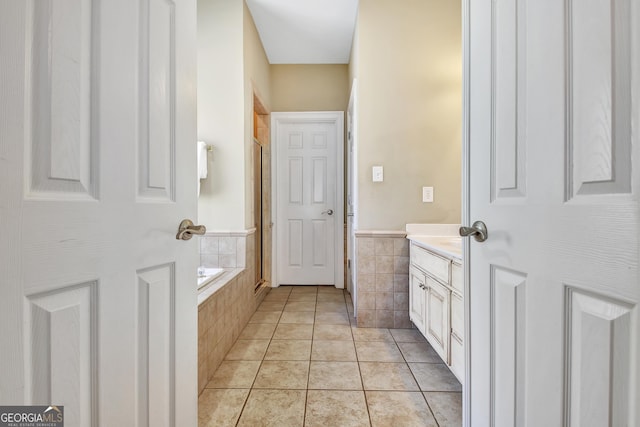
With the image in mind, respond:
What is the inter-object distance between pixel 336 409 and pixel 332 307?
1.52 metres

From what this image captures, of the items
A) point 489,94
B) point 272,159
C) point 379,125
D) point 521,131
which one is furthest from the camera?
point 272,159

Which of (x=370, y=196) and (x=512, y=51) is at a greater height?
(x=512, y=51)

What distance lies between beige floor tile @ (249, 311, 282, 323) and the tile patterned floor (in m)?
0.05

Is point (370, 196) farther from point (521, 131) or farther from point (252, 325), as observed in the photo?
point (521, 131)

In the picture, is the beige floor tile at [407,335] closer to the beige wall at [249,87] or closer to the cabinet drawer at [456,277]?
the cabinet drawer at [456,277]

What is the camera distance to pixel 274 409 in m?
1.44

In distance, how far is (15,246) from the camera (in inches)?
18.3

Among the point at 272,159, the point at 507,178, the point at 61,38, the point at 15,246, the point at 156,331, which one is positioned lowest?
the point at 156,331

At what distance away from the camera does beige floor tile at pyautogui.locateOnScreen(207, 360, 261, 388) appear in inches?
64.6

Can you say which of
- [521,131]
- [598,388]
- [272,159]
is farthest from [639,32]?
[272,159]

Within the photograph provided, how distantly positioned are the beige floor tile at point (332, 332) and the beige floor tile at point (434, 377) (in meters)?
0.58

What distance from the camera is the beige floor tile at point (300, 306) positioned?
289cm

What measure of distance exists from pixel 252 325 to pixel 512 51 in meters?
2.48

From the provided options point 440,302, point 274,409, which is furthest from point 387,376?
point 274,409
